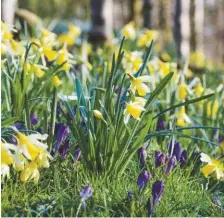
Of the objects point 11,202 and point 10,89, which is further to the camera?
point 10,89

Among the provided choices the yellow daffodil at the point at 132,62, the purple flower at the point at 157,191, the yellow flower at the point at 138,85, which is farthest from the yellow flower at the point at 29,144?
the yellow daffodil at the point at 132,62

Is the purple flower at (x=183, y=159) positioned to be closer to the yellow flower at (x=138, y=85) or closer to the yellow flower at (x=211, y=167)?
the yellow flower at (x=211, y=167)

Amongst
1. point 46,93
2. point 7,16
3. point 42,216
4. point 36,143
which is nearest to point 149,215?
point 42,216

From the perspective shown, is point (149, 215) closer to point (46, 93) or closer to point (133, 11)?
point (46, 93)

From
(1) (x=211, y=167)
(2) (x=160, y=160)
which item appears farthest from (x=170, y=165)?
(1) (x=211, y=167)

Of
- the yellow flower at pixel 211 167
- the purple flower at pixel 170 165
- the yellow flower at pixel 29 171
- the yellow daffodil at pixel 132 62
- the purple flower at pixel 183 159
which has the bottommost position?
the purple flower at pixel 183 159

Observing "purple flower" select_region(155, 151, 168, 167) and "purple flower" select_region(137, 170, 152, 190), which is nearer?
"purple flower" select_region(137, 170, 152, 190)

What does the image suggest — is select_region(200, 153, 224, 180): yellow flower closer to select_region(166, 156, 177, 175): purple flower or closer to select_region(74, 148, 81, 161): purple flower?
select_region(166, 156, 177, 175): purple flower

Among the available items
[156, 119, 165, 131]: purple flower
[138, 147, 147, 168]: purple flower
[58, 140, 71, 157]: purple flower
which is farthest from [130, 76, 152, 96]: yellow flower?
[156, 119, 165, 131]: purple flower

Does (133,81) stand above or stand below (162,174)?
above

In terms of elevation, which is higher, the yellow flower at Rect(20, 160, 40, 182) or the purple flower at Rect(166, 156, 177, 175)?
the yellow flower at Rect(20, 160, 40, 182)

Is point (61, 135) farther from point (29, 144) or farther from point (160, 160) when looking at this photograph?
point (29, 144)

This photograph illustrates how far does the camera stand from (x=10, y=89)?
2.86 m

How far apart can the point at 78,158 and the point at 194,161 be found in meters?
0.58
